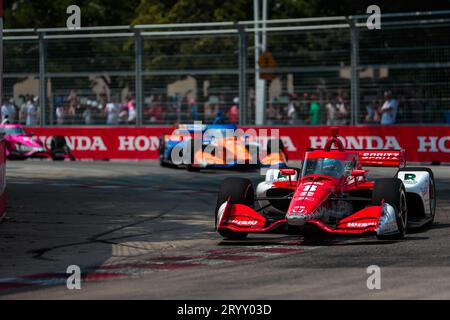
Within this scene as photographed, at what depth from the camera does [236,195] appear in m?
13.4

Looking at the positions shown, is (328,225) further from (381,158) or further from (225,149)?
(225,149)

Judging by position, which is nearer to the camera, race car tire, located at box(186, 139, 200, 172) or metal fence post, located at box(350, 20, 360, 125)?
race car tire, located at box(186, 139, 200, 172)

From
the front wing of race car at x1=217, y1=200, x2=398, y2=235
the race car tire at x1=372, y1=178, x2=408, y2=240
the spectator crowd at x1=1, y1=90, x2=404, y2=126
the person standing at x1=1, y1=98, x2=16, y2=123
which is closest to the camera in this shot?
the front wing of race car at x1=217, y1=200, x2=398, y2=235

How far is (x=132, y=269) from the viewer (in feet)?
36.1

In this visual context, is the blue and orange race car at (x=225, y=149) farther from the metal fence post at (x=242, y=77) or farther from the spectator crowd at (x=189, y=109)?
the metal fence post at (x=242, y=77)

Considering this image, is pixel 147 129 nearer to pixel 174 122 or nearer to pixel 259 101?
pixel 174 122

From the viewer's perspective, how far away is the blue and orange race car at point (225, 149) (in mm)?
23875

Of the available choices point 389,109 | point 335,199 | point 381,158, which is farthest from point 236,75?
point 335,199

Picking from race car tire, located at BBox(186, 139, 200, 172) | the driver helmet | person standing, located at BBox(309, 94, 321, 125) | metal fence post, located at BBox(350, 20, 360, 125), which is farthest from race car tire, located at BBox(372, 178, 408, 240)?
person standing, located at BBox(309, 94, 321, 125)

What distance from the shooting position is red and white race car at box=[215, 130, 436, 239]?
12648 mm

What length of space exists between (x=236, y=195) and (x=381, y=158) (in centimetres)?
259

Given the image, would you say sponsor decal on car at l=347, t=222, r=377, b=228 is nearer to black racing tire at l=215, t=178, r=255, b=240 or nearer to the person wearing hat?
black racing tire at l=215, t=178, r=255, b=240

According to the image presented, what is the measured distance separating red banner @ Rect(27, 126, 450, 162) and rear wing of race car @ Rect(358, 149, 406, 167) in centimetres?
1174

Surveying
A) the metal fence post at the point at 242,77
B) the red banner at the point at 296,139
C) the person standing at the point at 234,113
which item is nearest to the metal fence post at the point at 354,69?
the red banner at the point at 296,139
